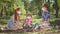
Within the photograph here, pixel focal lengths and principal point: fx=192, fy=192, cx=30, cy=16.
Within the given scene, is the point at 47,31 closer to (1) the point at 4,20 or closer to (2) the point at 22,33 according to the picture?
(2) the point at 22,33

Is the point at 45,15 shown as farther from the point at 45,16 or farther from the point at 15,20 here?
the point at 15,20

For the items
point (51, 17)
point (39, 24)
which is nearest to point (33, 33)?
point (39, 24)

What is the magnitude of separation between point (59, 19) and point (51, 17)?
0.12 m

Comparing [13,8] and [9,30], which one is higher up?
[13,8]

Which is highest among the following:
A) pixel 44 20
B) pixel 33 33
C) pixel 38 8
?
pixel 38 8

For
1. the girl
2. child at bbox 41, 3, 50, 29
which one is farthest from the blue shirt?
the girl

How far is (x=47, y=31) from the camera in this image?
2.75 meters

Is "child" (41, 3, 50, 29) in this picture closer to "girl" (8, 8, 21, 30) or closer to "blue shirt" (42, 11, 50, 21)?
"blue shirt" (42, 11, 50, 21)

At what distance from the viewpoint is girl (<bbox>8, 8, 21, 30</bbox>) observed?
8.93 feet

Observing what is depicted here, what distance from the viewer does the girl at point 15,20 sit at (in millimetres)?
2722

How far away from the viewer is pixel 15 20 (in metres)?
2.74

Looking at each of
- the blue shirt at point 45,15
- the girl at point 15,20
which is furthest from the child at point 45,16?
the girl at point 15,20

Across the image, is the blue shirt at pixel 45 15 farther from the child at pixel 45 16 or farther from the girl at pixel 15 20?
the girl at pixel 15 20

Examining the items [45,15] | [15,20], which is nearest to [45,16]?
[45,15]
